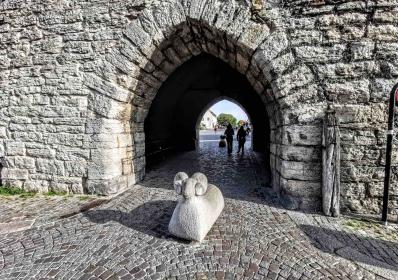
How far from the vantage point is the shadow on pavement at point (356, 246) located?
2.20m

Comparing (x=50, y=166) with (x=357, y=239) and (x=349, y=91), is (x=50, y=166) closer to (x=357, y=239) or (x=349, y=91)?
(x=357, y=239)

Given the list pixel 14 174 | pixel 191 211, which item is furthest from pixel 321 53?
pixel 14 174

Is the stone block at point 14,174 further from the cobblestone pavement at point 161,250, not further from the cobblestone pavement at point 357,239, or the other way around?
the cobblestone pavement at point 357,239

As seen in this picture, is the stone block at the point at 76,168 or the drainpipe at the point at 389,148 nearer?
the drainpipe at the point at 389,148

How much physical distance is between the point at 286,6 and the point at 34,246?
429cm

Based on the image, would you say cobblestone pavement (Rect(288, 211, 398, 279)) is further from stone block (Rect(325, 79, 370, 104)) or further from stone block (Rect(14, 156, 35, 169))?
stone block (Rect(14, 156, 35, 169))

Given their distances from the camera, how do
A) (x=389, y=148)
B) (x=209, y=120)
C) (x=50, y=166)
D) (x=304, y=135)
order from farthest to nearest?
(x=209, y=120) < (x=50, y=166) < (x=304, y=135) < (x=389, y=148)

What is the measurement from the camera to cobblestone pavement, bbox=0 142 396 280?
2.04m

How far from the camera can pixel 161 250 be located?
7.80ft

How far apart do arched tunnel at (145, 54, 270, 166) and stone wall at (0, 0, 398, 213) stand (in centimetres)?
238

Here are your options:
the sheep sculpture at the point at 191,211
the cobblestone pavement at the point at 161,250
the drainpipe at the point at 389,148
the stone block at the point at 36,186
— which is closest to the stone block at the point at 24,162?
the stone block at the point at 36,186

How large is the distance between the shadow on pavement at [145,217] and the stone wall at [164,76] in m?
0.83

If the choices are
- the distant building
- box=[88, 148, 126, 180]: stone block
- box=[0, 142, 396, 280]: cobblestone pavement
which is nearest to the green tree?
the distant building

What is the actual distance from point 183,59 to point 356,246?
388 cm
